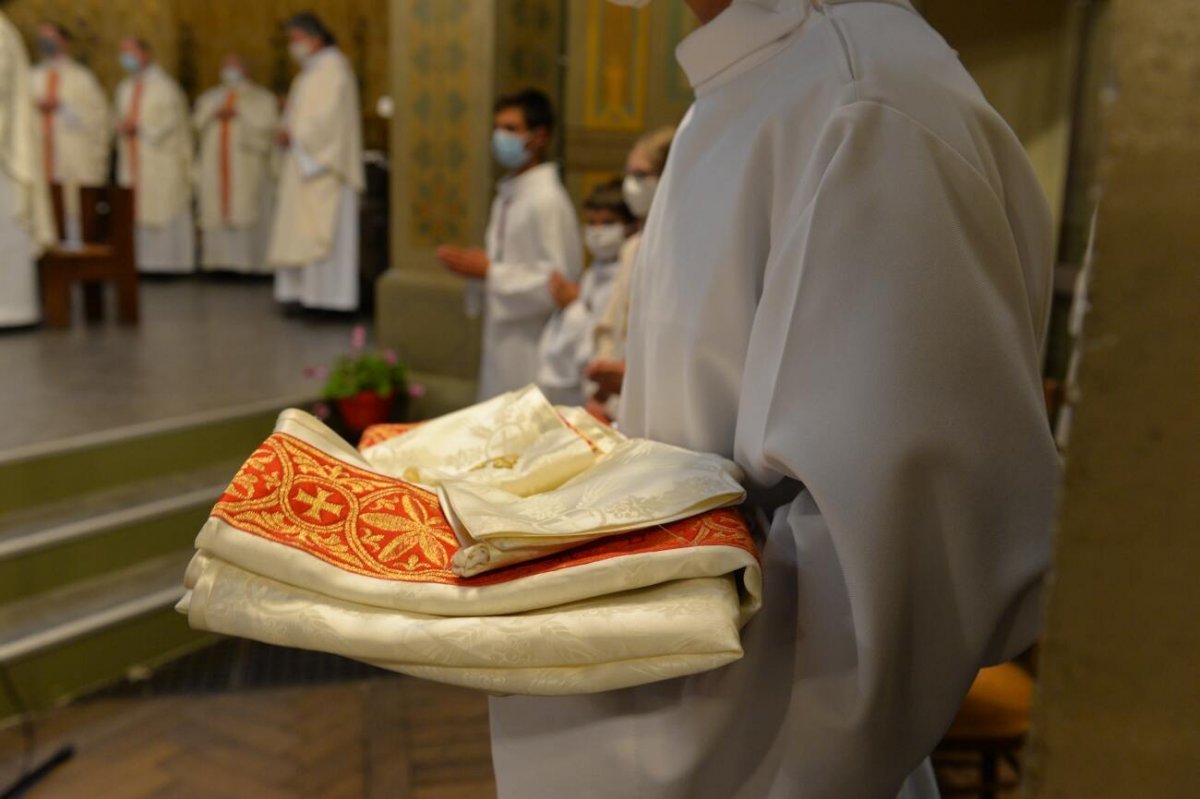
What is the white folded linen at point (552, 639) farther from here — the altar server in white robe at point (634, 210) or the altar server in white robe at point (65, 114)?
the altar server in white robe at point (65, 114)

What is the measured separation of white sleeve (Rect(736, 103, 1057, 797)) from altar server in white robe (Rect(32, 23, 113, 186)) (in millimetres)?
10270

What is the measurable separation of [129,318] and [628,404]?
7.18 m

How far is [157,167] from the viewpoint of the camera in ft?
35.3

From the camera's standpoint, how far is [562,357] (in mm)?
4281

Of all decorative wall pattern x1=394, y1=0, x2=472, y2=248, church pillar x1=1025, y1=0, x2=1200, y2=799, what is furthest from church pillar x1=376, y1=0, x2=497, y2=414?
church pillar x1=1025, y1=0, x2=1200, y2=799

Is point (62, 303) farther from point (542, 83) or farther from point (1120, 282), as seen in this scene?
point (1120, 282)

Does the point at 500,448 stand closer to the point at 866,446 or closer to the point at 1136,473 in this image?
the point at 866,446

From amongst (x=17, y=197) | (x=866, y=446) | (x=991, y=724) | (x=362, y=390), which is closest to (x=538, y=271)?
(x=362, y=390)

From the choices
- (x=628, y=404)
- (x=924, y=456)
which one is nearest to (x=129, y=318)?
(x=628, y=404)

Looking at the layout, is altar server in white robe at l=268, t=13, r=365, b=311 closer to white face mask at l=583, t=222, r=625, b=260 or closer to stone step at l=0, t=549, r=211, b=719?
stone step at l=0, t=549, r=211, b=719

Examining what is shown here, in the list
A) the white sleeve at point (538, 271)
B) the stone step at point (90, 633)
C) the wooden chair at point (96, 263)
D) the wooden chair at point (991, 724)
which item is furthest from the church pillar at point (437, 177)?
the wooden chair at point (991, 724)

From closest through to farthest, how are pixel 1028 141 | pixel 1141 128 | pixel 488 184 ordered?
pixel 1141 128 < pixel 1028 141 < pixel 488 184

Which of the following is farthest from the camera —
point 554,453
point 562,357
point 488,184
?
point 488,184

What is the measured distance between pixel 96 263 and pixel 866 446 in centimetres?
764
